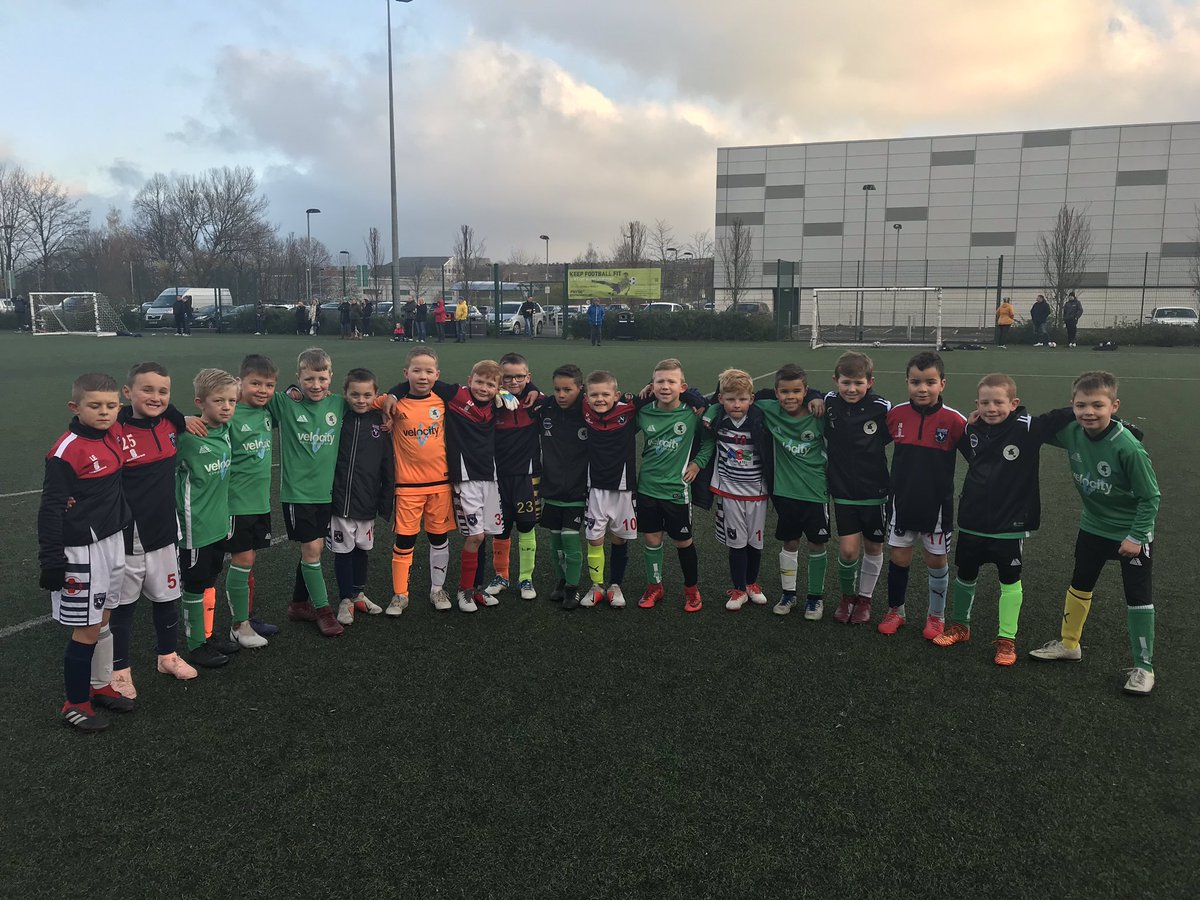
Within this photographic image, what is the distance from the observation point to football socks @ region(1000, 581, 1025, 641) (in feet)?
14.4

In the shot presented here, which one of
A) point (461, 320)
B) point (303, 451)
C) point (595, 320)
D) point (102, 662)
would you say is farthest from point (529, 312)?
point (102, 662)

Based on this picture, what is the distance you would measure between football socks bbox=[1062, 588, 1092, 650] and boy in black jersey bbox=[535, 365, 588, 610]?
2814mm

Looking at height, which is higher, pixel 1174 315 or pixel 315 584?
pixel 1174 315

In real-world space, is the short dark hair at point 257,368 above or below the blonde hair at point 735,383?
above

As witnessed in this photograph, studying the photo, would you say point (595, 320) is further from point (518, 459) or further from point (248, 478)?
point (248, 478)

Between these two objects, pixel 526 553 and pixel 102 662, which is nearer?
pixel 102 662

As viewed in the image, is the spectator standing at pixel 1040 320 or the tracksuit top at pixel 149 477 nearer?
the tracksuit top at pixel 149 477

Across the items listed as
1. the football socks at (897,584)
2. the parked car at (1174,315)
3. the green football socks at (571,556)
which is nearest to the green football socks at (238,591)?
the green football socks at (571,556)

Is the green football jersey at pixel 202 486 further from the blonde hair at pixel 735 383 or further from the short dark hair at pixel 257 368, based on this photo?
the blonde hair at pixel 735 383

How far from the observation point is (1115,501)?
4.08 m

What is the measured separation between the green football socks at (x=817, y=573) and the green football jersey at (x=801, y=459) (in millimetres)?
349

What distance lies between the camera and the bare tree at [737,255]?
4650cm

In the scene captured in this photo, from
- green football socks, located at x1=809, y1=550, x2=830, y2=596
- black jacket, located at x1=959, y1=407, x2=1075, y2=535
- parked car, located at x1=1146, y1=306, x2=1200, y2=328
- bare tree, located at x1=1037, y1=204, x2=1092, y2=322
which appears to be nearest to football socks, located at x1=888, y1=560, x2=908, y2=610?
green football socks, located at x1=809, y1=550, x2=830, y2=596

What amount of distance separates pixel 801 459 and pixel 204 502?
341cm
